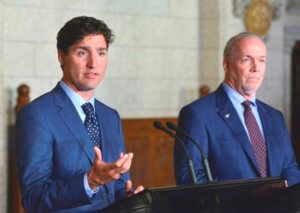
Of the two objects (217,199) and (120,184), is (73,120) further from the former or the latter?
(217,199)

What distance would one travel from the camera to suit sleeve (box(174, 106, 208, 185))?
3281mm

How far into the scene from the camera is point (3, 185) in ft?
18.9

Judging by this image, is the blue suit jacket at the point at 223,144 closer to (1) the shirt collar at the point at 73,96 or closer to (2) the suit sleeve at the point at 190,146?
(2) the suit sleeve at the point at 190,146

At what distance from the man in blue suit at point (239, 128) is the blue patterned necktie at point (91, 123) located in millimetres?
534

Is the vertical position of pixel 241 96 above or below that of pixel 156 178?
above

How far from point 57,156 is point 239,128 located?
1.06 m

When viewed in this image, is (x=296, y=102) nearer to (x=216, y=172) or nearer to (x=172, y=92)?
(x=172, y=92)

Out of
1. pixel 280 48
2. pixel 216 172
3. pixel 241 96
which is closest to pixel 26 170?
pixel 216 172

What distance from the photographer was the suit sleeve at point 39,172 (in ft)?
8.45

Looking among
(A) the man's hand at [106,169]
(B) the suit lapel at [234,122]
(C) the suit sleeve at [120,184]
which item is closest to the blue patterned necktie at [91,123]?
(C) the suit sleeve at [120,184]

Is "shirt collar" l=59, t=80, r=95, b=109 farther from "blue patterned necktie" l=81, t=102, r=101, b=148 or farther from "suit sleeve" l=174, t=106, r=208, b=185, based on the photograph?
"suit sleeve" l=174, t=106, r=208, b=185

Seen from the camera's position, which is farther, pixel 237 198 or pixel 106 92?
pixel 106 92

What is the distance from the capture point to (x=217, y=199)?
7.83 ft

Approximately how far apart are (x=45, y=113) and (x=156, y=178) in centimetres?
397
